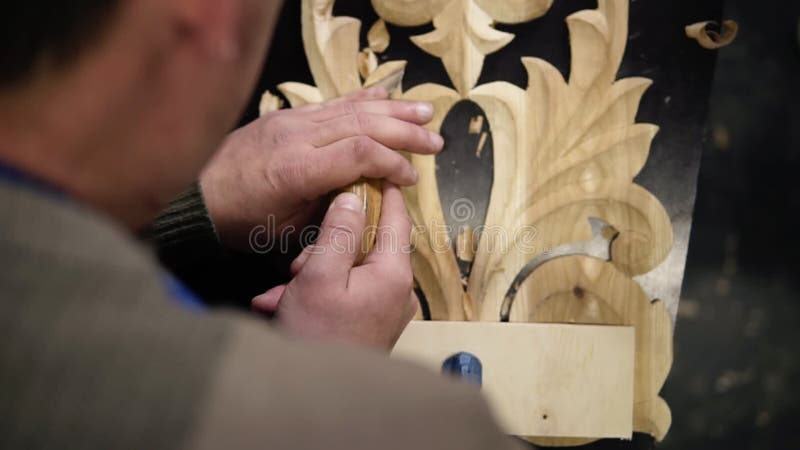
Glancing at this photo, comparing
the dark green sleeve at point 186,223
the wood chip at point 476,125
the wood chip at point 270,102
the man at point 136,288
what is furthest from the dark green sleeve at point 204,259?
the man at point 136,288

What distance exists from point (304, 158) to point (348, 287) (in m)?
0.12

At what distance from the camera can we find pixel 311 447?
28cm

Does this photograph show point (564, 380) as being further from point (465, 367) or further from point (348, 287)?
point (348, 287)

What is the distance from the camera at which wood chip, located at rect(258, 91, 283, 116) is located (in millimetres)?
822

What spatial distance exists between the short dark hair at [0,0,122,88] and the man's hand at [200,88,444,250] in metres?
0.42

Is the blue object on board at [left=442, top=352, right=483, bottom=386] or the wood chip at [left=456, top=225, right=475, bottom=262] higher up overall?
the wood chip at [left=456, top=225, right=475, bottom=262]

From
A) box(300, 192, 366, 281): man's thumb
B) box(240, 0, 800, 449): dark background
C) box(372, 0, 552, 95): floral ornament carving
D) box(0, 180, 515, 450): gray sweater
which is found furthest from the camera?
box(240, 0, 800, 449): dark background

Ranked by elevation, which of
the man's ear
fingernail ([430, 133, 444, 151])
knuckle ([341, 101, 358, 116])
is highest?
knuckle ([341, 101, 358, 116])

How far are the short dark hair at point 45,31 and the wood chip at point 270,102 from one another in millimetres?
520

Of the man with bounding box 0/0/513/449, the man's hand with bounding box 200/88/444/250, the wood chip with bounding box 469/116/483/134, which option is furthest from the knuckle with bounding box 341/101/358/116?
the man with bounding box 0/0/513/449

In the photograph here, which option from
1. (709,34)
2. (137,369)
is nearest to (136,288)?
(137,369)

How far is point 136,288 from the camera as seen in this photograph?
0.93ft

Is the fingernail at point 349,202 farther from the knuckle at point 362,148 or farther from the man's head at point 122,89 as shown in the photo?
the man's head at point 122,89

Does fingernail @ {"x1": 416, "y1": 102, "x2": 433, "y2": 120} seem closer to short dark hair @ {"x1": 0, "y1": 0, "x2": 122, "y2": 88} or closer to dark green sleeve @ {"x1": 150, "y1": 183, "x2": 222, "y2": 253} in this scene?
dark green sleeve @ {"x1": 150, "y1": 183, "x2": 222, "y2": 253}
